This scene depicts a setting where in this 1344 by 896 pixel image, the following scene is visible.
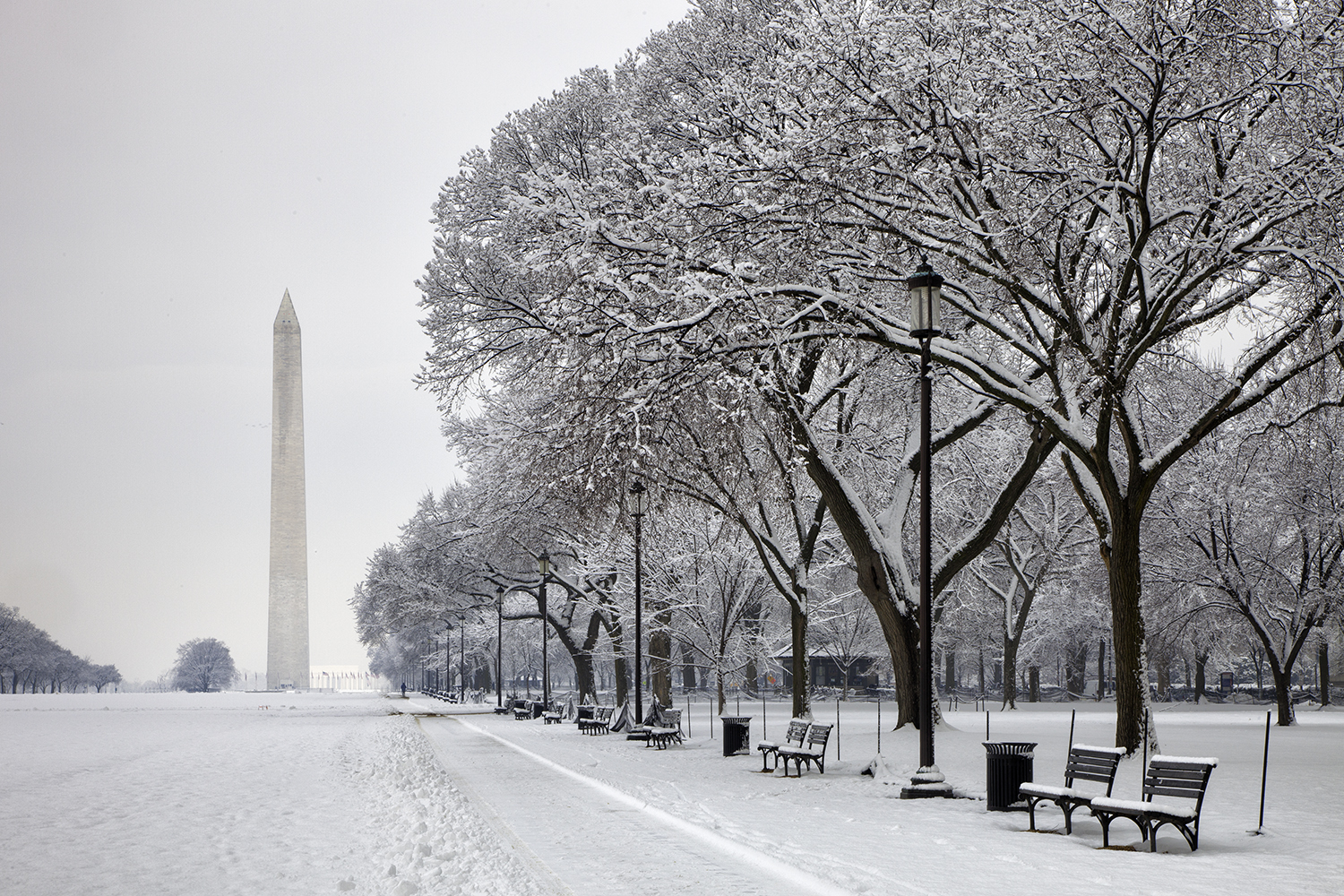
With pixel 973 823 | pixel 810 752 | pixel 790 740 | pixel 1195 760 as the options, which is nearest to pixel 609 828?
pixel 973 823

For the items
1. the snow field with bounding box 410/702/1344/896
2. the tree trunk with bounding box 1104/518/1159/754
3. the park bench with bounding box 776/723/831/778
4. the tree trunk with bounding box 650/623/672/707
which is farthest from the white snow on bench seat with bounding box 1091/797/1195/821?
the tree trunk with bounding box 650/623/672/707

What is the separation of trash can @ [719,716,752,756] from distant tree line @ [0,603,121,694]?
101 metres

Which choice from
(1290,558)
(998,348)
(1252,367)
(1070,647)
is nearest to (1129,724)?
(1252,367)

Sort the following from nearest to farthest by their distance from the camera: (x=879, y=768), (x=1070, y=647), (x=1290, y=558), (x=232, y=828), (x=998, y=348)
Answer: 1. (x=232, y=828)
2. (x=879, y=768)
3. (x=998, y=348)
4. (x=1290, y=558)
5. (x=1070, y=647)

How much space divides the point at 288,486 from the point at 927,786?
76.4 metres

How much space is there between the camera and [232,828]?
12.5 meters

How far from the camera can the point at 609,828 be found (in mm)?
11844

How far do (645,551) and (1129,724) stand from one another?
2386 centimetres

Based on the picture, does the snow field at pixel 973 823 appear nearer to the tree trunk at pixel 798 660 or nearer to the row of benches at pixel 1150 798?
the row of benches at pixel 1150 798

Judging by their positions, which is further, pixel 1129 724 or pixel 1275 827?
pixel 1129 724

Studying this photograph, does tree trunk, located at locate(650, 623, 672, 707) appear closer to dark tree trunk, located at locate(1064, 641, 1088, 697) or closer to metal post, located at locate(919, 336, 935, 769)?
metal post, located at locate(919, 336, 935, 769)

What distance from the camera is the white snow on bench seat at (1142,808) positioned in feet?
32.7

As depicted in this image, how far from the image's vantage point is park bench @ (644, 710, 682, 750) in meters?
25.2

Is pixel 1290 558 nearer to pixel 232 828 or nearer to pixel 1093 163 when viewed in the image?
pixel 1093 163
